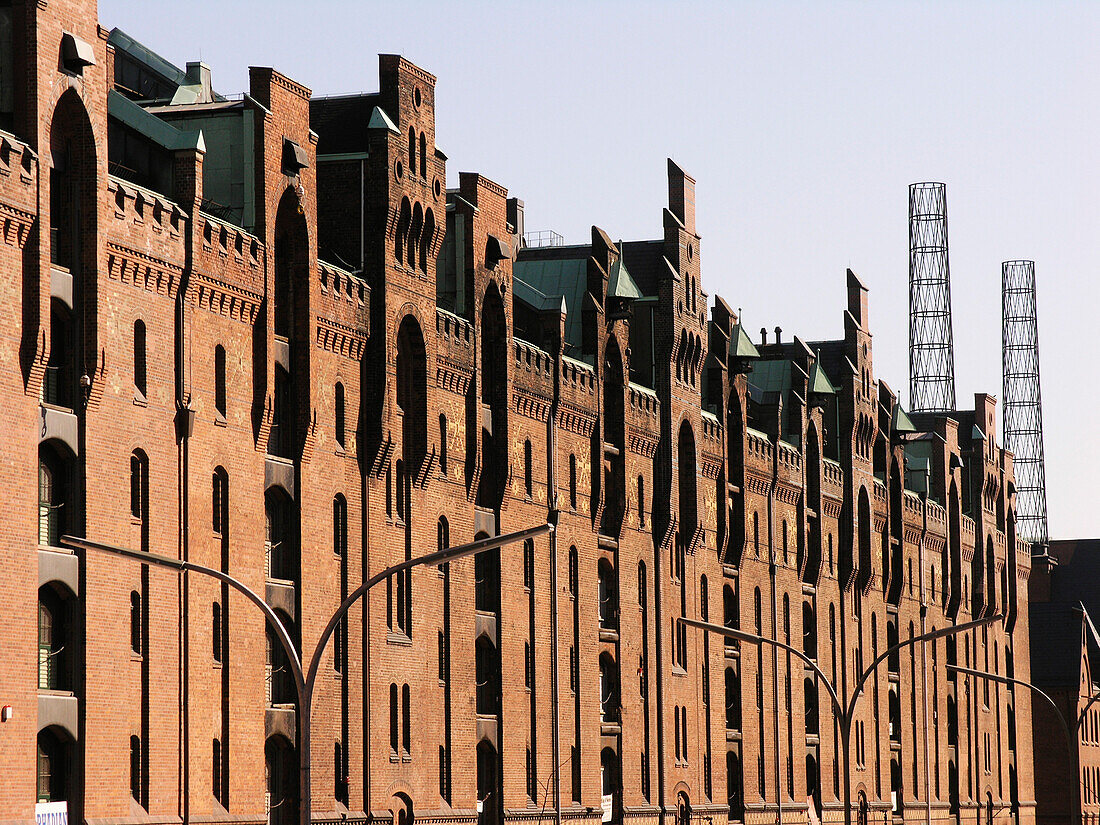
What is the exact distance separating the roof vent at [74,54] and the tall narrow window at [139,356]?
584cm

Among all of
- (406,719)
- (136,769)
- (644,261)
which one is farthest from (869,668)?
(136,769)

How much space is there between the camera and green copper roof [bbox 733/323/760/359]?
85.7 meters

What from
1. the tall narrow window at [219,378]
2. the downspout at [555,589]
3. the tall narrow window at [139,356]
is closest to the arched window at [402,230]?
the tall narrow window at [219,378]

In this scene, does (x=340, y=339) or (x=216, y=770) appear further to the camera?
(x=340, y=339)

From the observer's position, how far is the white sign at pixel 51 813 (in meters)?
42.1

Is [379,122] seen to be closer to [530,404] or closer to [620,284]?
[530,404]

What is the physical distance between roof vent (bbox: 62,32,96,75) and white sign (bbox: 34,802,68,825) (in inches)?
614

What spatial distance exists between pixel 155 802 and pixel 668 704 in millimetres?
33984

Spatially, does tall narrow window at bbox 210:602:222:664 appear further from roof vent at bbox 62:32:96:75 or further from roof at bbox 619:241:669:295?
roof at bbox 619:241:669:295

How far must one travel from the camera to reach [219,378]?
49.7 m

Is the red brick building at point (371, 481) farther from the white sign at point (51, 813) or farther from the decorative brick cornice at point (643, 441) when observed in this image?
the white sign at point (51, 813)

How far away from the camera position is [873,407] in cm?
10425

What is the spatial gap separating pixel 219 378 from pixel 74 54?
30.4ft

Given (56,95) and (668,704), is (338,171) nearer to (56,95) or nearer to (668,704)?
(56,95)
